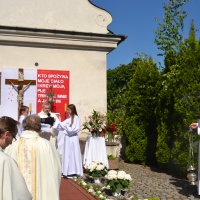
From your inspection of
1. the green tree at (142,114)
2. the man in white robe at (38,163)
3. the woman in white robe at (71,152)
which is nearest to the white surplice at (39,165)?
the man in white robe at (38,163)

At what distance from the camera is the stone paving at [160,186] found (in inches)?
293

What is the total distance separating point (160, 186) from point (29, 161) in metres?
4.52

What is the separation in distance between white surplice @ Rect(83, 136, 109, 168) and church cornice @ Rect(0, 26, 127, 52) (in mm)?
3599

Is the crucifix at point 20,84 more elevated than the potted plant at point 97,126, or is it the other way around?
the crucifix at point 20,84

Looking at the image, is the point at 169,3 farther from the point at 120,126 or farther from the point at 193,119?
the point at 193,119

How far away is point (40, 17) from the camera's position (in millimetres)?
12648

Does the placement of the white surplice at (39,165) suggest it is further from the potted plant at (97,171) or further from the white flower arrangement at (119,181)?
the potted plant at (97,171)

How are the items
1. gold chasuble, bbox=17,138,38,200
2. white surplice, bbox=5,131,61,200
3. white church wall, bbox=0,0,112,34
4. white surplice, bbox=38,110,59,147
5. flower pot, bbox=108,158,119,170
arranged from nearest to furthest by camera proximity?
white surplice, bbox=5,131,61,200 < gold chasuble, bbox=17,138,38,200 < white surplice, bbox=38,110,59,147 < flower pot, bbox=108,158,119,170 < white church wall, bbox=0,0,112,34

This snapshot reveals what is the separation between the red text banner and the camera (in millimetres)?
12195

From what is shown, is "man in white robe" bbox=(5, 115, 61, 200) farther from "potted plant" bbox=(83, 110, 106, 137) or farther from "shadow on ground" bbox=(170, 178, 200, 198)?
"potted plant" bbox=(83, 110, 106, 137)

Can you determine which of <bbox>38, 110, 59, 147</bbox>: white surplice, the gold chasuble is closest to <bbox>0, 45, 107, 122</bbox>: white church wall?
<bbox>38, 110, 59, 147</bbox>: white surplice

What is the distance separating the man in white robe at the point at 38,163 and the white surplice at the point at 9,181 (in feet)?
5.99

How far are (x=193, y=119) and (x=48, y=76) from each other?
5083 millimetres

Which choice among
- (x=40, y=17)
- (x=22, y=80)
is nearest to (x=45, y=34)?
(x=40, y=17)
